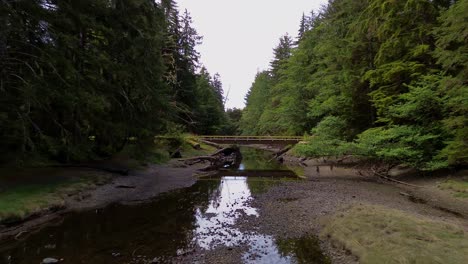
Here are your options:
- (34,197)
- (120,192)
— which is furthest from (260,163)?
(34,197)

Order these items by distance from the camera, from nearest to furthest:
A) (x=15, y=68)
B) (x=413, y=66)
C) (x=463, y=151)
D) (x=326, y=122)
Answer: (x=15, y=68)
(x=463, y=151)
(x=413, y=66)
(x=326, y=122)

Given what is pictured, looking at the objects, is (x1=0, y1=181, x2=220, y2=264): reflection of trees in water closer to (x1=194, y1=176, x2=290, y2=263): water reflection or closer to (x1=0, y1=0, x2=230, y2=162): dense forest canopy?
(x1=194, y1=176, x2=290, y2=263): water reflection

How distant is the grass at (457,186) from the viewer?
39.8 feet

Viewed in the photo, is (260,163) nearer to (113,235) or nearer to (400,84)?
(400,84)

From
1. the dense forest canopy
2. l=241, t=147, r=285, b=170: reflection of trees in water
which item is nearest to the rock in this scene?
the dense forest canopy

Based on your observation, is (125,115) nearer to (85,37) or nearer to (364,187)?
(85,37)

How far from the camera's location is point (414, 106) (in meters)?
15.2

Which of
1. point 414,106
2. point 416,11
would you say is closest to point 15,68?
point 414,106

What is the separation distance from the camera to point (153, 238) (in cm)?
812

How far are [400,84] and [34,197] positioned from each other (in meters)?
20.1

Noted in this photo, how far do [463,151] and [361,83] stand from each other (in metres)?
10.4

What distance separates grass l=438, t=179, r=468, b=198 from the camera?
12.1m

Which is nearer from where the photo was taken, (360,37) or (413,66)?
(413,66)

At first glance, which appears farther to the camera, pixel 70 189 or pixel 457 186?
pixel 457 186
